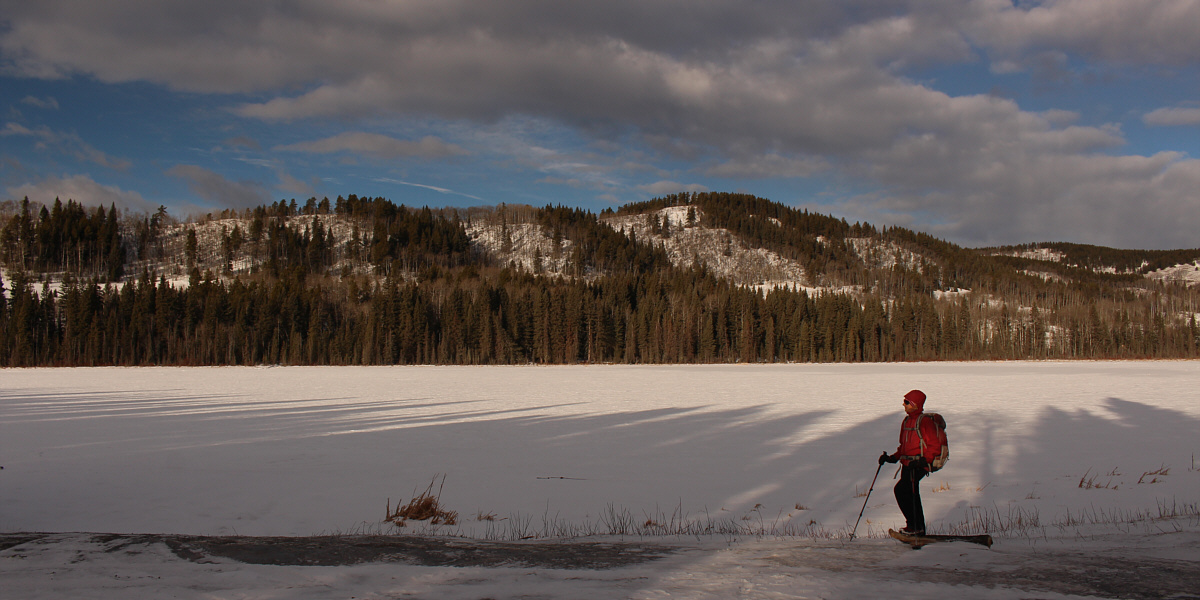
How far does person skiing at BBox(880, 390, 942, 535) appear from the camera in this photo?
264 inches

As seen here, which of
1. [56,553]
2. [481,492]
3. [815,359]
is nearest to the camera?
[56,553]

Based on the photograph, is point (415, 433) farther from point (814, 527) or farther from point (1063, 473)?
point (1063, 473)

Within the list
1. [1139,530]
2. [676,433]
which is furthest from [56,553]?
[676,433]

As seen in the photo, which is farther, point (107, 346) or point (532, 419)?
point (107, 346)

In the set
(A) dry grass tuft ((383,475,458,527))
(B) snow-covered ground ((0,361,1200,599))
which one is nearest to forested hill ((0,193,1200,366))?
(B) snow-covered ground ((0,361,1200,599))

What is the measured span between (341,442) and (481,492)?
7338 millimetres

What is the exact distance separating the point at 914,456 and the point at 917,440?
193mm

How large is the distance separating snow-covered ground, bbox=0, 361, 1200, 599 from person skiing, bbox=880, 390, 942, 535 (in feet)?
1.34

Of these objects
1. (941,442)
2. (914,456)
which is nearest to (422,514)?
(914,456)

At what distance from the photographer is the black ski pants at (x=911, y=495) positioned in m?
6.78

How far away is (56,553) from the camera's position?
240 inches

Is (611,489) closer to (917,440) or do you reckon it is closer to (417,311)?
(917,440)

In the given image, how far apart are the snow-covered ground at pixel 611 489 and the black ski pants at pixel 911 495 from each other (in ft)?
1.19

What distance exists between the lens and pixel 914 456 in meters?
6.83
